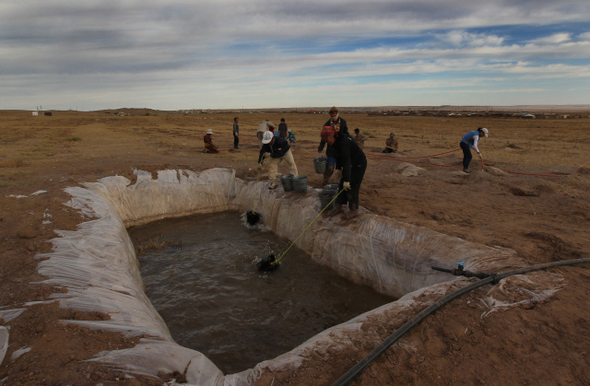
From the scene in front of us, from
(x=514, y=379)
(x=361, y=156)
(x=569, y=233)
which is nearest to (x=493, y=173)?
(x=569, y=233)

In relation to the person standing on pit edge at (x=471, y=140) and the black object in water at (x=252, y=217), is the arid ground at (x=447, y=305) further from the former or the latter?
the black object in water at (x=252, y=217)

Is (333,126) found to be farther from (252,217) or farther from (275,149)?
(252,217)

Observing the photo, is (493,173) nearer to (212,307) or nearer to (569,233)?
(569,233)

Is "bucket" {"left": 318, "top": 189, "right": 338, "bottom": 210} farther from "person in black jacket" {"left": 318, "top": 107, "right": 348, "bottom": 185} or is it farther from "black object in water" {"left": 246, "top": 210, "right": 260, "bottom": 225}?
"black object in water" {"left": 246, "top": 210, "right": 260, "bottom": 225}

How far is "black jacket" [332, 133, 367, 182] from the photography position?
5973mm

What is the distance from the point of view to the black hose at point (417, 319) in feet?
8.92

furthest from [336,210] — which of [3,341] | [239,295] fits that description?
[3,341]

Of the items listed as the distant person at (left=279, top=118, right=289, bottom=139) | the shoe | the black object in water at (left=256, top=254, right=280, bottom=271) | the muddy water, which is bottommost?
the muddy water

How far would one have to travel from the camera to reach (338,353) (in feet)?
10.4

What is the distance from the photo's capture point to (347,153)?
5.98 m

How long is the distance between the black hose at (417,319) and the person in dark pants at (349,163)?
9.60ft

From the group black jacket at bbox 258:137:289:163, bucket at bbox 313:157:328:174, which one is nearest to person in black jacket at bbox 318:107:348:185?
bucket at bbox 313:157:328:174

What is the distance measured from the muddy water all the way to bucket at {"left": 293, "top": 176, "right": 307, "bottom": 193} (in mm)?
1283

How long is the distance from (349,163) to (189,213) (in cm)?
611
